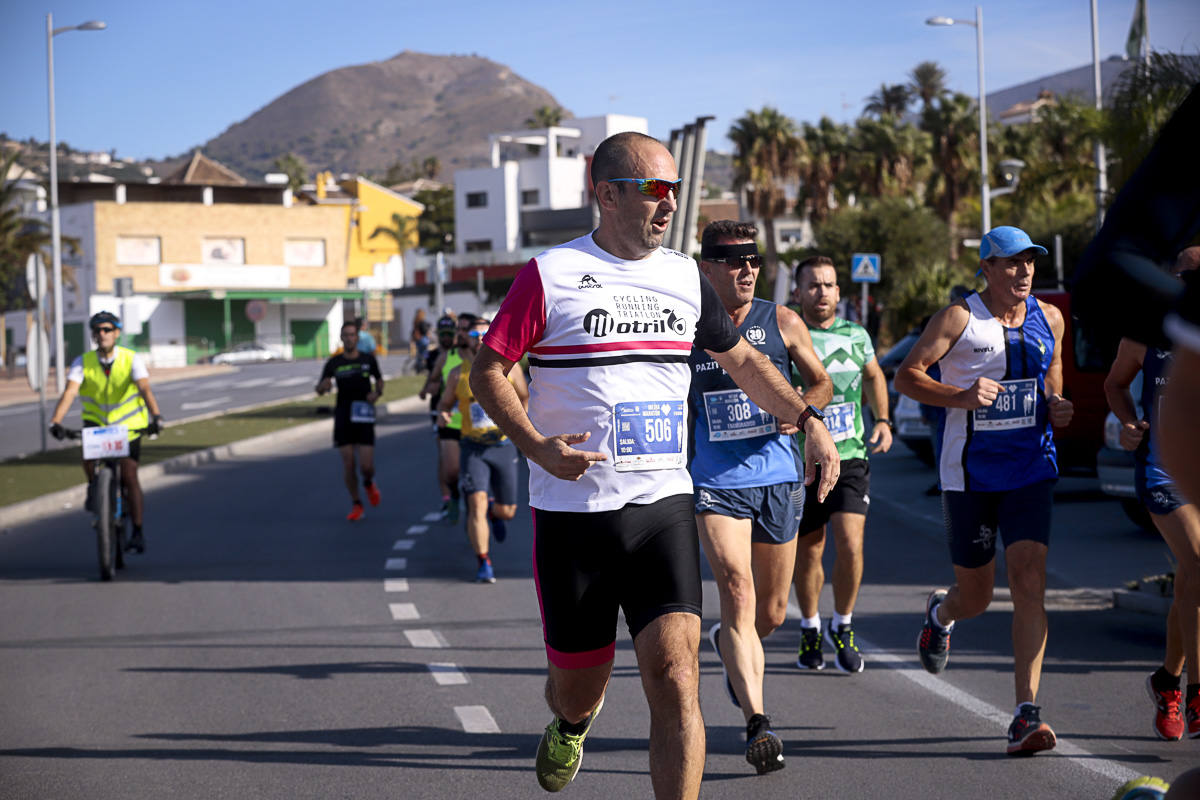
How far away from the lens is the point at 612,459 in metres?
4.44

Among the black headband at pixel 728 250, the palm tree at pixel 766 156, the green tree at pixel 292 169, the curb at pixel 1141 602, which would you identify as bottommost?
the curb at pixel 1141 602

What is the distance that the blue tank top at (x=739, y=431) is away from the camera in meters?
6.44

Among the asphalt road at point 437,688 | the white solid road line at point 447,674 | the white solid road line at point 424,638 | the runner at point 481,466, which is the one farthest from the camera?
the runner at point 481,466

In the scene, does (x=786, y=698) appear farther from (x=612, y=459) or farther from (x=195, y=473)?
(x=195, y=473)

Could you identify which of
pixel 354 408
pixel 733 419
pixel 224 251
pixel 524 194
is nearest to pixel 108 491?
pixel 354 408

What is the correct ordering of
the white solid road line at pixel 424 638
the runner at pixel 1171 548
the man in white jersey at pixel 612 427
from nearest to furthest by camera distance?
the man in white jersey at pixel 612 427
the runner at pixel 1171 548
the white solid road line at pixel 424 638

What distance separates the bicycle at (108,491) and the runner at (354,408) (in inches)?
132

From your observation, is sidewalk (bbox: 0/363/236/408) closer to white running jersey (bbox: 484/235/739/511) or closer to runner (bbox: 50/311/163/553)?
runner (bbox: 50/311/163/553)

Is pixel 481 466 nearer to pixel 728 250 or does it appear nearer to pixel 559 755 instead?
pixel 728 250

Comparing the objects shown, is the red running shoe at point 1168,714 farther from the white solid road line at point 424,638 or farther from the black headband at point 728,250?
the white solid road line at point 424,638

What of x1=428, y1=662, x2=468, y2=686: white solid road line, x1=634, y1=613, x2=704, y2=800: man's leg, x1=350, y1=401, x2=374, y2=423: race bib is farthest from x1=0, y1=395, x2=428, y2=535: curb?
x1=634, y1=613, x2=704, y2=800: man's leg

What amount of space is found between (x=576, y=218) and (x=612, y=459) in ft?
293

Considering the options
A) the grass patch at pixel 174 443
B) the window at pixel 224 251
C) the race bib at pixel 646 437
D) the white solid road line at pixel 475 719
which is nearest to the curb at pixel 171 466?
the grass patch at pixel 174 443

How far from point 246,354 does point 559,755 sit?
75.0 m
